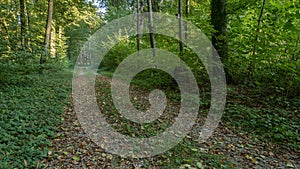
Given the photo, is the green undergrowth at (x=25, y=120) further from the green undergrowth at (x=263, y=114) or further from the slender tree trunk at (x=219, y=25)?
the slender tree trunk at (x=219, y=25)

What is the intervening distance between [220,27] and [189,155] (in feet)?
15.5

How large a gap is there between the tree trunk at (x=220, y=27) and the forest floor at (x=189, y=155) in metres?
3.14

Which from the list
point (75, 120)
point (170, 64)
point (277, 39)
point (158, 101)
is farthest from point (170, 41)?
point (75, 120)

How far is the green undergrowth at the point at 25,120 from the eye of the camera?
309 centimetres

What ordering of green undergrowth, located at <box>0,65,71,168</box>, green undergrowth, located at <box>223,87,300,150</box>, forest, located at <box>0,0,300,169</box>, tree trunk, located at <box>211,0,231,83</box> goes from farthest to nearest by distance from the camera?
tree trunk, located at <box>211,0,231,83</box>
green undergrowth, located at <box>223,87,300,150</box>
forest, located at <box>0,0,300,169</box>
green undergrowth, located at <box>0,65,71,168</box>

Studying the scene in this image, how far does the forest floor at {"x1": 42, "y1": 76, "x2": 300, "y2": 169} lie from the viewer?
10.5 feet

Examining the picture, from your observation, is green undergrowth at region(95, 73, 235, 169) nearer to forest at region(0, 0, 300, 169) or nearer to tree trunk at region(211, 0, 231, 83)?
forest at region(0, 0, 300, 169)

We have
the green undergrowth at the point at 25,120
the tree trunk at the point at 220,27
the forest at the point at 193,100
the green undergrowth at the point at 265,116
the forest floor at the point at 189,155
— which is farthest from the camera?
the tree trunk at the point at 220,27

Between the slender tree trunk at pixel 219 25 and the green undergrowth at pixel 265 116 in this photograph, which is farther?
the slender tree trunk at pixel 219 25

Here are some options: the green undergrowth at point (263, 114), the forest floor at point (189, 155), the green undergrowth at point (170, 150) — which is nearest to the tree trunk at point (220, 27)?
the green undergrowth at point (263, 114)

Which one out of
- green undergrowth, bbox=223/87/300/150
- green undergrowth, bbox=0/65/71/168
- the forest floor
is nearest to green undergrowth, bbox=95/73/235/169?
the forest floor

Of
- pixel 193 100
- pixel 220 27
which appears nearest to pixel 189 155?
pixel 193 100

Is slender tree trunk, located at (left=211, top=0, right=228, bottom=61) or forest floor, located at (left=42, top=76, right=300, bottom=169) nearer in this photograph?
forest floor, located at (left=42, top=76, right=300, bottom=169)

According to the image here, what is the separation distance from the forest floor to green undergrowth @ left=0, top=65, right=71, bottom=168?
22cm
